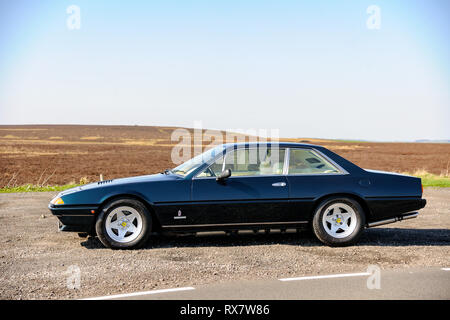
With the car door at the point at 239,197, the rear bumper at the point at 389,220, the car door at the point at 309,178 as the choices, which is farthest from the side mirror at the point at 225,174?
the rear bumper at the point at 389,220

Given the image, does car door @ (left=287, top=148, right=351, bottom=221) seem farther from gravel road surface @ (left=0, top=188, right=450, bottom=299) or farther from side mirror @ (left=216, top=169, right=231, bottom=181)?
side mirror @ (left=216, top=169, right=231, bottom=181)

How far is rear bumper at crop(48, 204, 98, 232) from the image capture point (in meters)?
6.87

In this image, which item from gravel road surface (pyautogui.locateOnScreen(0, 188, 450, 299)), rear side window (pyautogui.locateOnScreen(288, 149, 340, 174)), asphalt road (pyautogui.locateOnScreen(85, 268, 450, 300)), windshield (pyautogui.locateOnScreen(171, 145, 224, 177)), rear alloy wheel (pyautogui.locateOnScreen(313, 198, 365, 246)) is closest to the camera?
asphalt road (pyautogui.locateOnScreen(85, 268, 450, 300))

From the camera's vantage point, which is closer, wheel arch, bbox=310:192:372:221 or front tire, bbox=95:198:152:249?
front tire, bbox=95:198:152:249

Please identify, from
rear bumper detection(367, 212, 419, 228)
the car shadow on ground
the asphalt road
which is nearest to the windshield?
the car shadow on ground

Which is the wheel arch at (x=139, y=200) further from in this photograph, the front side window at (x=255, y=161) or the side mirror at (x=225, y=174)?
the front side window at (x=255, y=161)

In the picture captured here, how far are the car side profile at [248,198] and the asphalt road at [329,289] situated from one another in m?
1.71

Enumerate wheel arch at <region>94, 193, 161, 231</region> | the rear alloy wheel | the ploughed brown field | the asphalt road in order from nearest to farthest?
the asphalt road, wheel arch at <region>94, 193, 161, 231</region>, the rear alloy wheel, the ploughed brown field

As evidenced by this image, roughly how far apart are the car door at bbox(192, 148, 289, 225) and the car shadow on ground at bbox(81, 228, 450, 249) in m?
0.32

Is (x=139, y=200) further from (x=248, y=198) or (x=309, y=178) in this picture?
(x=309, y=178)

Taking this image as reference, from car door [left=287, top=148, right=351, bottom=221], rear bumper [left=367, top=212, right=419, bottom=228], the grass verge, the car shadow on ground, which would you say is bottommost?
the car shadow on ground

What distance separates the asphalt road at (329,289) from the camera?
4.70 metres
